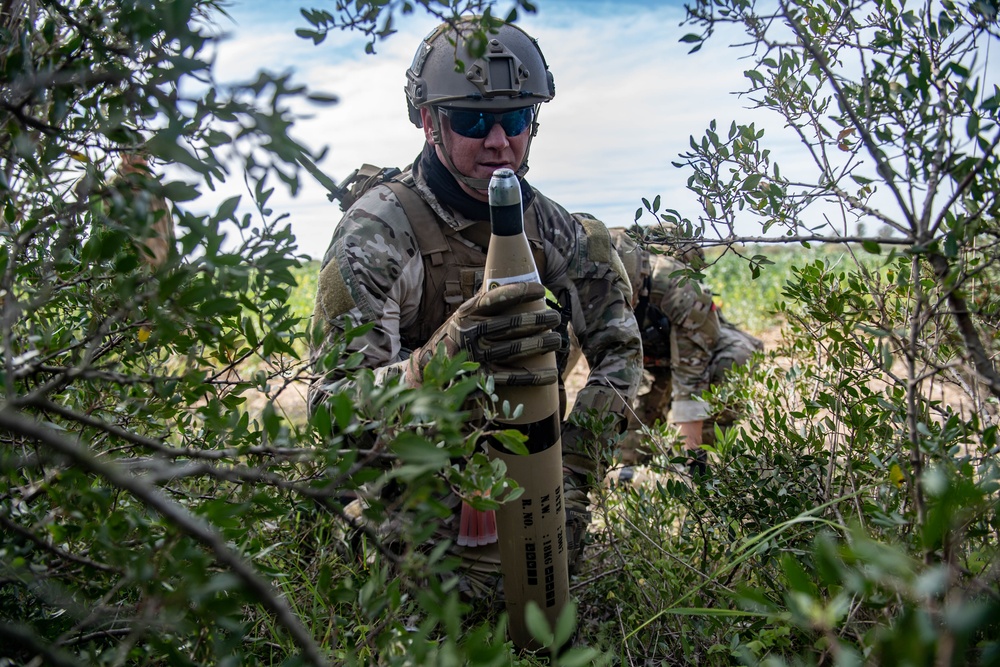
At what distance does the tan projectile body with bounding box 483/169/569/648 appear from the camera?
2426 millimetres

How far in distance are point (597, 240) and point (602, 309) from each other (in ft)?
1.10

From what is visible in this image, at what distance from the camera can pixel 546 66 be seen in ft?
11.2

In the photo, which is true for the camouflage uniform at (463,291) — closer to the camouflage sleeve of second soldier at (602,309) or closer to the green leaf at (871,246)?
the camouflage sleeve of second soldier at (602,309)

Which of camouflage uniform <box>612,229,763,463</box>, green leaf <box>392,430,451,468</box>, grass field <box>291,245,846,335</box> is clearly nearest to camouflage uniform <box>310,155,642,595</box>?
green leaf <box>392,430,451,468</box>

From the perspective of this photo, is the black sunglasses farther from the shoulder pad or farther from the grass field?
the grass field

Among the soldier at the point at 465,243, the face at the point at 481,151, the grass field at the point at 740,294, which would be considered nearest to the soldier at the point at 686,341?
the soldier at the point at 465,243

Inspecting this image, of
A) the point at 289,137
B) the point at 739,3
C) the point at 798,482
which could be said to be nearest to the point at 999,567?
the point at 798,482

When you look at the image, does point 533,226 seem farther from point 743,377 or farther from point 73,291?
point 73,291

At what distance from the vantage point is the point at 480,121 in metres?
3.18

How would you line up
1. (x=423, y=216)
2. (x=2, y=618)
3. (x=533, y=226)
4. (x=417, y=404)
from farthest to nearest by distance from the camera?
1. (x=533, y=226)
2. (x=423, y=216)
3. (x=2, y=618)
4. (x=417, y=404)

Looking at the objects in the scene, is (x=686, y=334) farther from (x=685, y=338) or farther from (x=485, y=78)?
→ (x=485, y=78)

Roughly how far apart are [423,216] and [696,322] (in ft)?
8.88

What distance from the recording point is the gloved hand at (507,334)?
2395 millimetres

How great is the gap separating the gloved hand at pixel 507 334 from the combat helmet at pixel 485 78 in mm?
940
